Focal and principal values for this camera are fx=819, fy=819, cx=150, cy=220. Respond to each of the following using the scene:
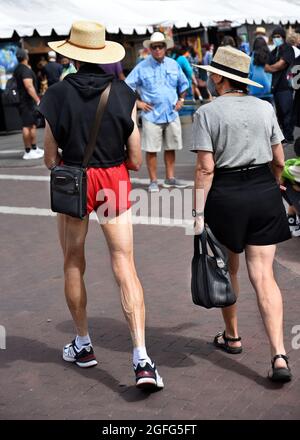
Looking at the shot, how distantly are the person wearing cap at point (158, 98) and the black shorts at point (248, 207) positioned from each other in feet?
18.6

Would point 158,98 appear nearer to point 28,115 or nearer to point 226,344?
point 28,115

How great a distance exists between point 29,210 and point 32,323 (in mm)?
4107

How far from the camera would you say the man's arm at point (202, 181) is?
4.55 m

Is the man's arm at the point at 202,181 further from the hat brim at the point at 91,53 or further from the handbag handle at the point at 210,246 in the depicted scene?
the hat brim at the point at 91,53

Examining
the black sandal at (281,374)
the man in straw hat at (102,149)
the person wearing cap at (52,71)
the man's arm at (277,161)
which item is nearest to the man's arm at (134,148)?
the man in straw hat at (102,149)

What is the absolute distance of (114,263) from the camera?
15.3 feet

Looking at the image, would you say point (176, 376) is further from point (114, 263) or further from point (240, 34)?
point (240, 34)

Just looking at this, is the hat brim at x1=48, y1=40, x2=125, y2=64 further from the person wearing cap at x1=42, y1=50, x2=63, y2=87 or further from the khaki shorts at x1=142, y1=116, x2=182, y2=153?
the person wearing cap at x1=42, y1=50, x2=63, y2=87

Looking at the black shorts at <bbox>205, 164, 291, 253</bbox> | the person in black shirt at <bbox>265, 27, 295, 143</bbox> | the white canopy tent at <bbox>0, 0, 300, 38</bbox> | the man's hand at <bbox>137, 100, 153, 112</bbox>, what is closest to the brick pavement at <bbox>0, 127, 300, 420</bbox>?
the black shorts at <bbox>205, 164, 291, 253</bbox>

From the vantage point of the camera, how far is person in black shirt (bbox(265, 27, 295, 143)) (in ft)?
44.9

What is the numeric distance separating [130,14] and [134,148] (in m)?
14.9

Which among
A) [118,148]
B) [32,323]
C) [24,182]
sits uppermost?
[118,148]

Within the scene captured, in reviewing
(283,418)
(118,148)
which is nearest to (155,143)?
(118,148)
